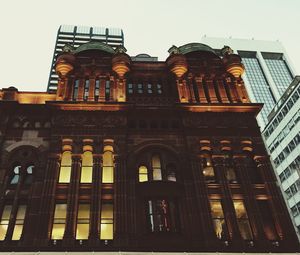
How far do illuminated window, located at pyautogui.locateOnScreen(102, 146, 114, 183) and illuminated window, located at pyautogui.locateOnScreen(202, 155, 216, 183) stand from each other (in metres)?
7.66

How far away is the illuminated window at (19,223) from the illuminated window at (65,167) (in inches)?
133

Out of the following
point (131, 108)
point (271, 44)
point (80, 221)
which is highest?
point (271, 44)

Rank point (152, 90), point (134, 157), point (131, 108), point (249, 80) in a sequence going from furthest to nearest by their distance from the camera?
point (249, 80), point (152, 90), point (131, 108), point (134, 157)

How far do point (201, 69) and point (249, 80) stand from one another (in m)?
120

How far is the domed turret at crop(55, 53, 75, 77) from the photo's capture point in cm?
3197

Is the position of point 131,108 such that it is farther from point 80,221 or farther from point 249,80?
point 249,80

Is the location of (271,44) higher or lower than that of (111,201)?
higher

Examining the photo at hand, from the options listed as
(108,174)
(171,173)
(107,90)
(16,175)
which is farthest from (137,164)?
(16,175)

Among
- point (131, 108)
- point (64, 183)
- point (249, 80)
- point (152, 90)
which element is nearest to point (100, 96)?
point (131, 108)

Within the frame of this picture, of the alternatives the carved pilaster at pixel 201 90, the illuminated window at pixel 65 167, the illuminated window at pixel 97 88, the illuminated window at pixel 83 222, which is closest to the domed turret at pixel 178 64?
the carved pilaster at pixel 201 90

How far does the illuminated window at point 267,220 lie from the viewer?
935 inches

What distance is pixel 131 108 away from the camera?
96.3 ft

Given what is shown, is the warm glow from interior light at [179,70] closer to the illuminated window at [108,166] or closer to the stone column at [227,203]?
the stone column at [227,203]

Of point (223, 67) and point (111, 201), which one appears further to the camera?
point (223, 67)
